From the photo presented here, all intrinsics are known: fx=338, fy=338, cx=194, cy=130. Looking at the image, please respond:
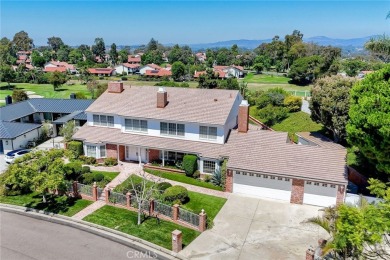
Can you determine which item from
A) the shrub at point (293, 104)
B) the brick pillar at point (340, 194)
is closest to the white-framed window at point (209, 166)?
the brick pillar at point (340, 194)

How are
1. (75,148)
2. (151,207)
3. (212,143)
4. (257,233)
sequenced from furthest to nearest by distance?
(75,148) < (212,143) < (151,207) < (257,233)

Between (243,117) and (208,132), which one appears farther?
(208,132)

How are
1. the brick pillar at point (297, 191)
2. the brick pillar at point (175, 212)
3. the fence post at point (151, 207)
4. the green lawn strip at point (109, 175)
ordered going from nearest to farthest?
the brick pillar at point (175, 212), the fence post at point (151, 207), the brick pillar at point (297, 191), the green lawn strip at point (109, 175)

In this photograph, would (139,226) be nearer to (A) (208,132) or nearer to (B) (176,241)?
(B) (176,241)

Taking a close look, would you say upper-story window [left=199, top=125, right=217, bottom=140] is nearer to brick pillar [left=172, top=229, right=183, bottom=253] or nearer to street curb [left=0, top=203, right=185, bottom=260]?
street curb [left=0, top=203, right=185, bottom=260]

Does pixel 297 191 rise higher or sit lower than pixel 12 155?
lower

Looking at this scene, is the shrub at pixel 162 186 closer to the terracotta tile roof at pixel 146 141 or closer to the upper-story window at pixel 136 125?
the terracotta tile roof at pixel 146 141

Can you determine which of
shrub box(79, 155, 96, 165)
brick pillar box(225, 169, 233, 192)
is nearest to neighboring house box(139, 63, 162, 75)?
shrub box(79, 155, 96, 165)

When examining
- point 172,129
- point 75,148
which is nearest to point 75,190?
point 75,148
